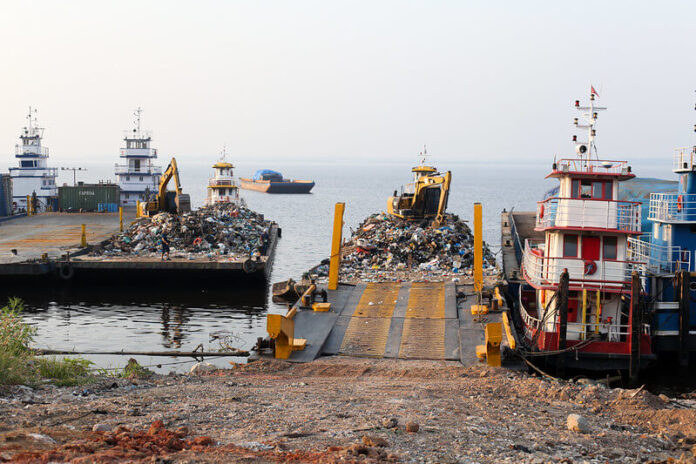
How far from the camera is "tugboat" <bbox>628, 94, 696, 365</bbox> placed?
60.5ft

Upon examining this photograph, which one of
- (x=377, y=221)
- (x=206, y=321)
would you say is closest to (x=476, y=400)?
Result: (x=206, y=321)

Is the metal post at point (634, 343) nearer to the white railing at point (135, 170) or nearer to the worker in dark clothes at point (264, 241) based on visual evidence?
the worker in dark clothes at point (264, 241)

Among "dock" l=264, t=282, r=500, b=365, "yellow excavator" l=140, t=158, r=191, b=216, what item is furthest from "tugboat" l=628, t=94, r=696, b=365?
"yellow excavator" l=140, t=158, r=191, b=216

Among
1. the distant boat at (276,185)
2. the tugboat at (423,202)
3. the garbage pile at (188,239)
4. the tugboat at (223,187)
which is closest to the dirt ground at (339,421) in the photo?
the garbage pile at (188,239)

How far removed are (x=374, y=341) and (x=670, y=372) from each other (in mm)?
8380

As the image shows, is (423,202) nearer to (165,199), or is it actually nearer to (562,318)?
(165,199)

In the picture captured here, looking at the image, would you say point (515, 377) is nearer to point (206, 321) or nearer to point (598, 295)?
point (598, 295)

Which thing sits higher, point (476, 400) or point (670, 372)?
point (476, 400)

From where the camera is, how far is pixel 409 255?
102 ft

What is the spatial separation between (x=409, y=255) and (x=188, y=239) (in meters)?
11.7

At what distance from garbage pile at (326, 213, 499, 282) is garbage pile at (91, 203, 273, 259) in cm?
549

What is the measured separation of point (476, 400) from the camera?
466 inches

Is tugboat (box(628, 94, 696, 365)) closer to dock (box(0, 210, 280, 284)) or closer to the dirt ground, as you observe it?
the dirt ground

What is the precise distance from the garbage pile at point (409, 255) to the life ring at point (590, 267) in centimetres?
969
